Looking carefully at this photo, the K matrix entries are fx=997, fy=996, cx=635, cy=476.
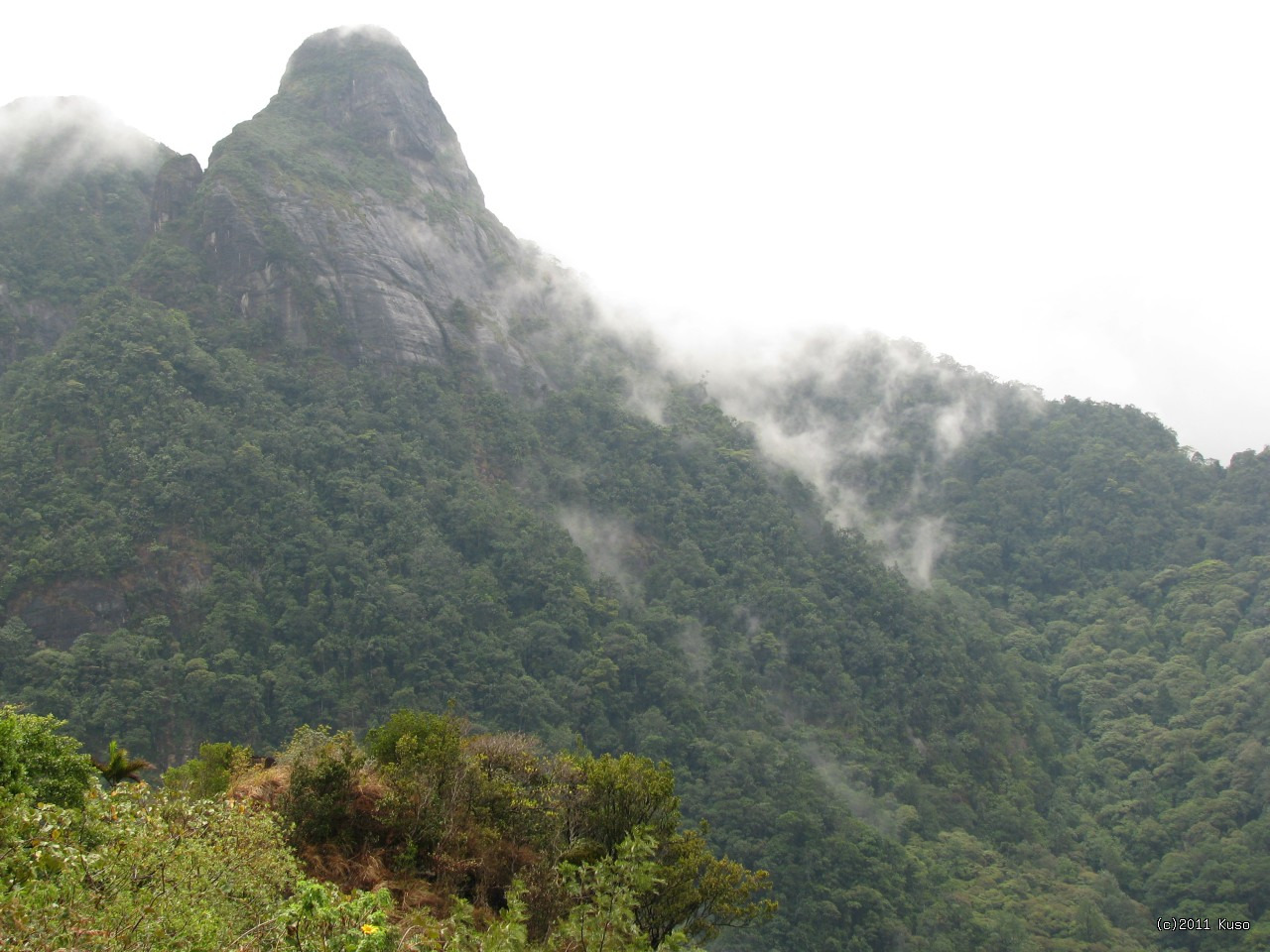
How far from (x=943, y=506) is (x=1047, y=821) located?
4718 centimetres

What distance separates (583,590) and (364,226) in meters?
41.3

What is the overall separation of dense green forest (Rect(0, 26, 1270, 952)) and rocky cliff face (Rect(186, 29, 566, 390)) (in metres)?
0.56

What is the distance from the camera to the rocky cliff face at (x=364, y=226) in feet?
277

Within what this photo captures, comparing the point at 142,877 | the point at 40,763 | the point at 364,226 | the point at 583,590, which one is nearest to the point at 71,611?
the point at 583,590

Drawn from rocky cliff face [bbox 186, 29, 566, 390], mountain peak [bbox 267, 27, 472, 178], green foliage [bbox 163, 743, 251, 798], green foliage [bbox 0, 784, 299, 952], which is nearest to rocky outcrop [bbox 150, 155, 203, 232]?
rocky cliff face [bbox 186, 29, 566, 390]

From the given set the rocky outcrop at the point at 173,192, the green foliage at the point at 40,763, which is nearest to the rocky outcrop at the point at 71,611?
the rocky outcrop at the point at 173,192

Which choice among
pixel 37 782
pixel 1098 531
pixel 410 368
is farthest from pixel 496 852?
pixel 1098 531

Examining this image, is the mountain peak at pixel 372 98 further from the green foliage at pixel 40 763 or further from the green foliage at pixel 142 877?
the green foliage at pixel 142 877

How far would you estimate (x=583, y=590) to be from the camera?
75688 millimetres

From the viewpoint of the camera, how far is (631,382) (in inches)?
4158

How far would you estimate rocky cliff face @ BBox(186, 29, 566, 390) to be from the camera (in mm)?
84375

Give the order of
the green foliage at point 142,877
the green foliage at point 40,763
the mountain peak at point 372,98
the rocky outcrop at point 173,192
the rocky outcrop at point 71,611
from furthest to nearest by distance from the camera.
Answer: the mountain peak at point 372,98 → the rocky outcrop at point 173,192 → the rocky outcrop at point 71,611 → the green foliage at point 40,763 → the green foliage at point 142,877

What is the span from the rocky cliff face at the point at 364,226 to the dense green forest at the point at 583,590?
0.56 meters

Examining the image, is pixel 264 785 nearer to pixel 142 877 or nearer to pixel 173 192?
pixel 142 877
